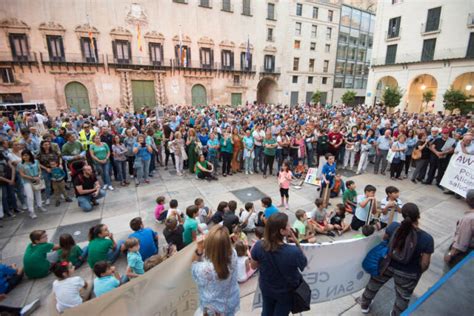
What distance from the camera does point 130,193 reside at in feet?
25.7

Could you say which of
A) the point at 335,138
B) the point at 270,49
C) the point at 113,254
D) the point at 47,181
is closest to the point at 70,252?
the point at 113,254

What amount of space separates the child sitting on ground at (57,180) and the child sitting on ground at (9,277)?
326cm

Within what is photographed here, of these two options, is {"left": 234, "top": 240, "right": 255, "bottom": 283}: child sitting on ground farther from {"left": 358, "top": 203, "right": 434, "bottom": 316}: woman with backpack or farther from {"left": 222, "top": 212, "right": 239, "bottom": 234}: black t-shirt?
{"left": 358, "top": 203, "right": 434, "bottom": 316}: woman with backpack

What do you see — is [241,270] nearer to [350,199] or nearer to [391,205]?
[391,205]

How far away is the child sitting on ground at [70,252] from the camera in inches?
163

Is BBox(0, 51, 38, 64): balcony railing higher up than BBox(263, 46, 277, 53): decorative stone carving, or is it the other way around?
BBox(263, 46, 277, 53): decorative stone carving

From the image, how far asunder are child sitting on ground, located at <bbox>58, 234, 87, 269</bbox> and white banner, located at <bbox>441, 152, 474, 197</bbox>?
10.0 metres

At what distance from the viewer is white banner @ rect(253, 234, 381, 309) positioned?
3174mm

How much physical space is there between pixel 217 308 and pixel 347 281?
2.11 meters

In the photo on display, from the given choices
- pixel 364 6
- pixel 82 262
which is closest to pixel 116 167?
pixel 82 262

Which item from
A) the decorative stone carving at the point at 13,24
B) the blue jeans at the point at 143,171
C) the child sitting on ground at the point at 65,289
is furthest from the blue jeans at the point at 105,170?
the decorative stone carving at the point at 13,24

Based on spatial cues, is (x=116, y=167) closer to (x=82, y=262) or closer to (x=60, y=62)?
(x=82, y=262)

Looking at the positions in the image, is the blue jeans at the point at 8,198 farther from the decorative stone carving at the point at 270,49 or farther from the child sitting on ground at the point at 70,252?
the decorative stone carving at the point at 270,49

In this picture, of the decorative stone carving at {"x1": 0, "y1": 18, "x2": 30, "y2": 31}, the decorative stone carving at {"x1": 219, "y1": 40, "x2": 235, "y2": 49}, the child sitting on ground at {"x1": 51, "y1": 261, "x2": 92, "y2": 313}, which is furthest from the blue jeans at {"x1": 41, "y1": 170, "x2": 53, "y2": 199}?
the decorative stone carving at {"x1": 219, "y1": 40, "x2": 235, "y2": 49}
